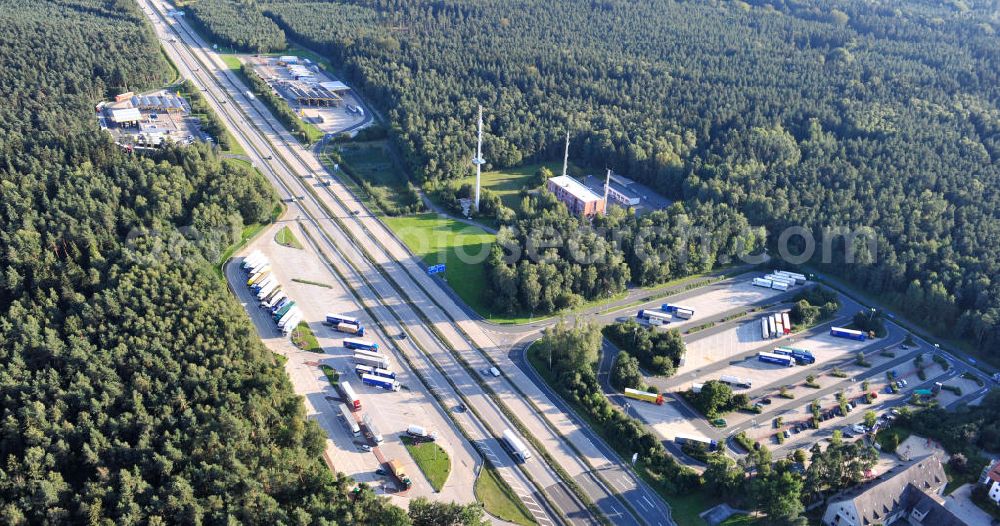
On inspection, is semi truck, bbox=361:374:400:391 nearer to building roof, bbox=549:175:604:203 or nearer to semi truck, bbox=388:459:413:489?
semi truck, bbox=388:459:413:489

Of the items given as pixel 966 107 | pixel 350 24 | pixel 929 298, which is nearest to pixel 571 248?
pixel 929 298

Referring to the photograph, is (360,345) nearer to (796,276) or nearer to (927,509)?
(927,509)

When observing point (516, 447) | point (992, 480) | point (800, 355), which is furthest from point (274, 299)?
point (992, 480)

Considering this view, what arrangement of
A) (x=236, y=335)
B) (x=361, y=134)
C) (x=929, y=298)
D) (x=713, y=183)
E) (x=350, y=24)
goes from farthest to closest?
(x=350, y=24), (x=361, y=134), (x=713, y=183), (x=929, y=298), (x=236, y=335)

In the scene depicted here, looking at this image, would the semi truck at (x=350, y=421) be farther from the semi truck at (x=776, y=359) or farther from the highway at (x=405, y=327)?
the semi truck at (x=776, y=359)

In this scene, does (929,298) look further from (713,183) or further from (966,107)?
(966,107)

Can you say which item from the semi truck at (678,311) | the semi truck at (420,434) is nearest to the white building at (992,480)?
the semi truck at (678,311)

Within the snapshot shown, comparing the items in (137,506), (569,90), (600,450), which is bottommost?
(600,450)
